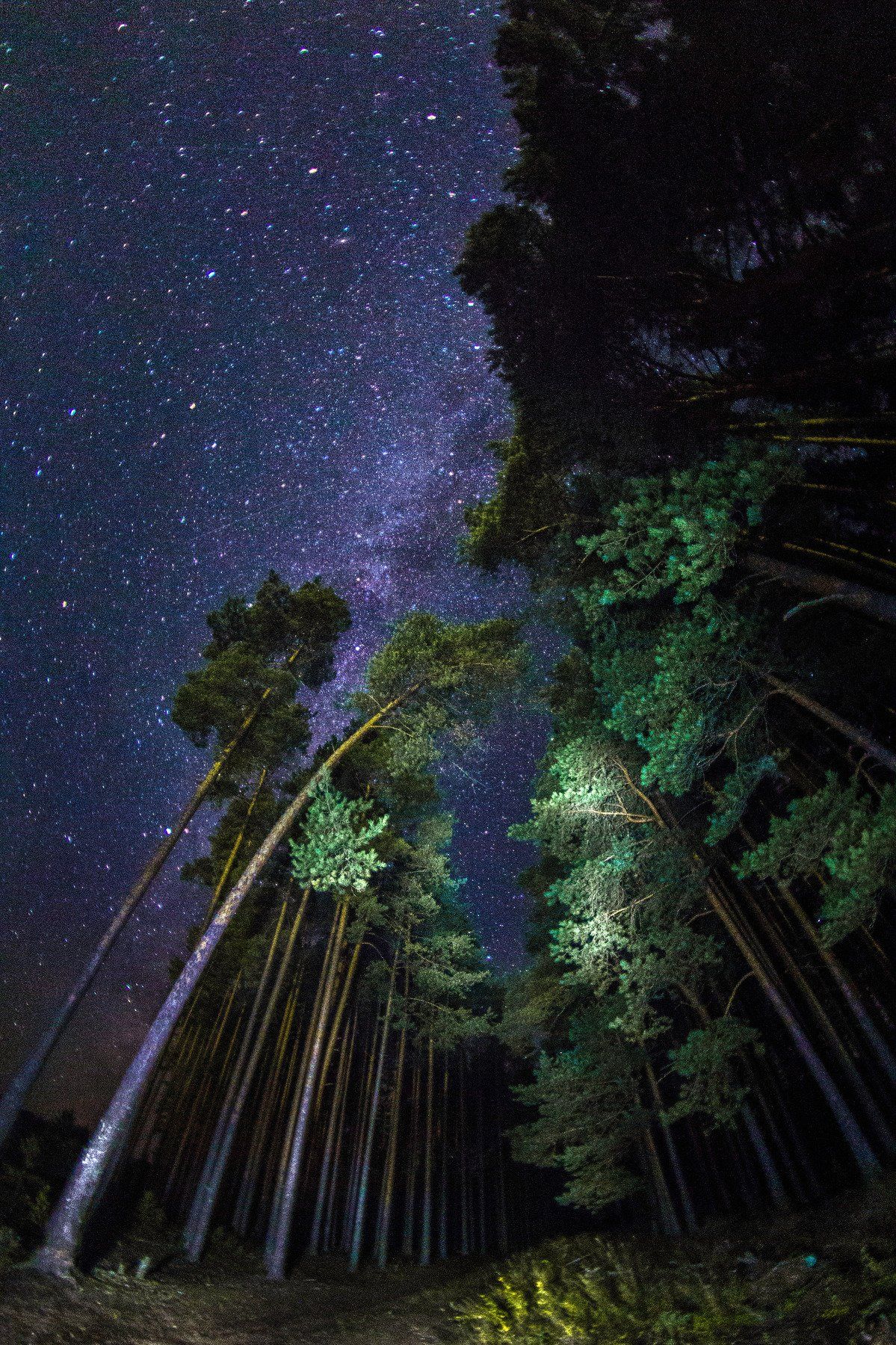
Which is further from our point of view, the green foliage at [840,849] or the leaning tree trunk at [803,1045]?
the leaning tree trunk at [803,1045]

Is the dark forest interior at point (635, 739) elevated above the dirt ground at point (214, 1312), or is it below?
above

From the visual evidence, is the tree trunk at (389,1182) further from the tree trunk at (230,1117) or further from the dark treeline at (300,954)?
the tree trunk at (230,1117)

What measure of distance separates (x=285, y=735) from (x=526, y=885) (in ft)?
27.0

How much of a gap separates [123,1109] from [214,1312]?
2877 millimetres

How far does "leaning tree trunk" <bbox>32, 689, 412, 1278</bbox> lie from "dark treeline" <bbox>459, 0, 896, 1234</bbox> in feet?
17.5

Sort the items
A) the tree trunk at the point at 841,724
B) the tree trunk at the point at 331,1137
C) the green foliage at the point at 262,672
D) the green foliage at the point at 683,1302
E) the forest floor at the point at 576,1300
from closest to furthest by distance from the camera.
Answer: the green foliage at the point at 683,1302 → the forest floor at the point at 576,1300 → the tree trunk at the point at 841,724 → the green foliage at the point at 262,672 → the tree trunk at the point at 331,1137

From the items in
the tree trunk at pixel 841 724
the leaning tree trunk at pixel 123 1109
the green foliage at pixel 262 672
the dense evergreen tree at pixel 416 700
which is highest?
the green foliage at pixel 262 672

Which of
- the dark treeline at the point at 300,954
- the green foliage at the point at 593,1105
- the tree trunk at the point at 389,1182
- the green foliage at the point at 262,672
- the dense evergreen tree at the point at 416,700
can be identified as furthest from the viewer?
the tree trunk at the point at 389,1182

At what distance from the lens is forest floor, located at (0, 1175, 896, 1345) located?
4.39 m

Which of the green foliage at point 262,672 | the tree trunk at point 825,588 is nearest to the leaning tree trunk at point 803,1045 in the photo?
the tree trunk at point 825,588

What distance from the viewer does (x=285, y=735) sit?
14.1m

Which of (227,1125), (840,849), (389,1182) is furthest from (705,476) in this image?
(389,1182)

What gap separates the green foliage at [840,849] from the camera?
5.60 m

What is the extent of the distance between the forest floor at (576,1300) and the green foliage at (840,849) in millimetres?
2888
